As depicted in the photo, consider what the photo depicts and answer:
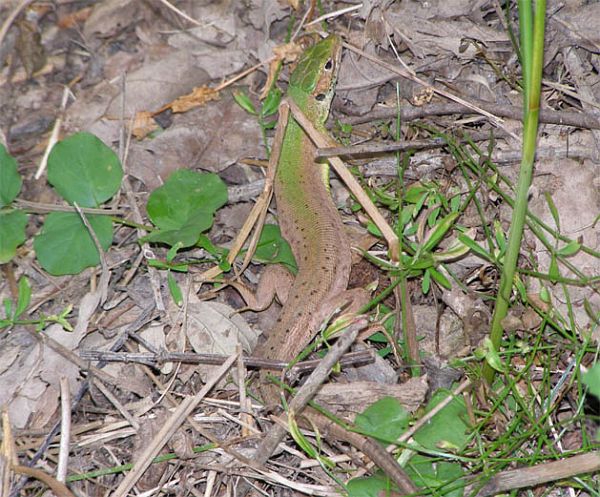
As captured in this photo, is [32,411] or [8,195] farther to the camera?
[8,195]

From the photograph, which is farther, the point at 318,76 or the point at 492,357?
the point at 318,76

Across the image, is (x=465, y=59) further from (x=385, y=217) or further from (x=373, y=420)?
(x=373, y=420)

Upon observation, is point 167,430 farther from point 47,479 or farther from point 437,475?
point 437,475

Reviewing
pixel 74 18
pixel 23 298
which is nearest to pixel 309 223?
pixel 23 298

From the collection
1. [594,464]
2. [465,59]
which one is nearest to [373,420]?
[594,464]

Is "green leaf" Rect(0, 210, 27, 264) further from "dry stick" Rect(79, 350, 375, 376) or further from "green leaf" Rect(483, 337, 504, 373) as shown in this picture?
"green leaf" Rect(483, 337, 504, 373)
